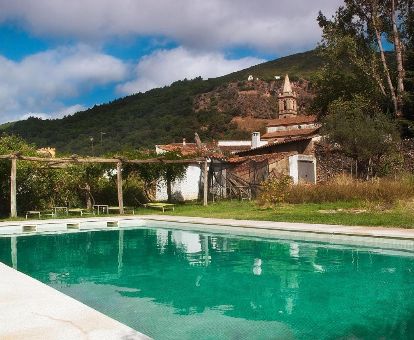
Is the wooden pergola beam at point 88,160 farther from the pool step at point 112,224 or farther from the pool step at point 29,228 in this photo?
the pool step at point 112,224

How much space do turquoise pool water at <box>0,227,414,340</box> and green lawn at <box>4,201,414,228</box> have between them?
2.22m

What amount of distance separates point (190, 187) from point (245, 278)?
58.7ft

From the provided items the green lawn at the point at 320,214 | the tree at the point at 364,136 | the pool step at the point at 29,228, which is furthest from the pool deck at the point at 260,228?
the tree at the point at 364,136

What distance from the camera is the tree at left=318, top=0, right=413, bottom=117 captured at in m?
25.8

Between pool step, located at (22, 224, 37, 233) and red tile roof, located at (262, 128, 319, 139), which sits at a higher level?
red tile roof, located at (262, 128, 319, 139)

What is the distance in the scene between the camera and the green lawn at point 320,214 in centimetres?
1267

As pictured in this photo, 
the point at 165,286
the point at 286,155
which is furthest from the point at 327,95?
the point at 165,286

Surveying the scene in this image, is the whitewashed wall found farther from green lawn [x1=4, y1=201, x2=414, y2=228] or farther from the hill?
the hill

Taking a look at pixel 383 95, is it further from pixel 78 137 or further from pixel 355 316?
pixel 78 137

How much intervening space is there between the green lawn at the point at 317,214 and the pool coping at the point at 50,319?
29.7 feet

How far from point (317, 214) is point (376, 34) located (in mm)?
15403

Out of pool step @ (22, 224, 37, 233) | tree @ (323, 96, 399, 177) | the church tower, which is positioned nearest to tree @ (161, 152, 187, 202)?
→ tree @ (323, 96, 399, 177)

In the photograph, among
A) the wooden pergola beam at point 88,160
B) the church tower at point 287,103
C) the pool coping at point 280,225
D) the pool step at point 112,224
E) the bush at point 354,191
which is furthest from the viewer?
the church tower at point 287,103

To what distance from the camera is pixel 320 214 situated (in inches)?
581
